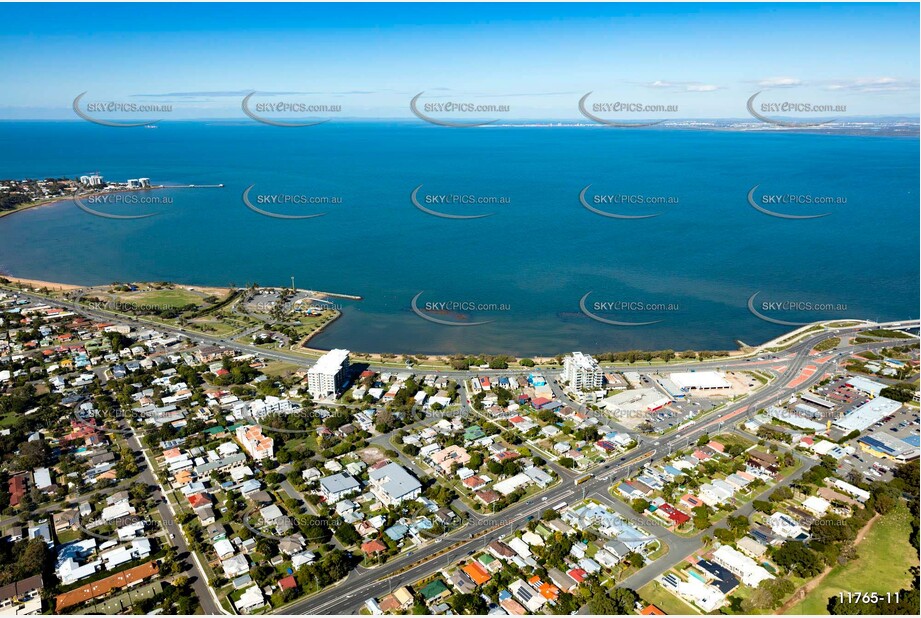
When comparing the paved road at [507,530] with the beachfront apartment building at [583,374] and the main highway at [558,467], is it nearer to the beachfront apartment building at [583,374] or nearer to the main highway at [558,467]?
the main highway at [558,467]

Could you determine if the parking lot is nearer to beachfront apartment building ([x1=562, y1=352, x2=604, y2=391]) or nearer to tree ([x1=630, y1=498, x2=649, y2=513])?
tree ([x1=630, y1=498, x2=649, y2=513])

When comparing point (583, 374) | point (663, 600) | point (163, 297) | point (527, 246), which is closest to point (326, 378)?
point (583, 374)

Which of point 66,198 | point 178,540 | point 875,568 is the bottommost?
point 178,540

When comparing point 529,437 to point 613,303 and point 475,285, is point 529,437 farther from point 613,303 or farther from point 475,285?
point 475,285

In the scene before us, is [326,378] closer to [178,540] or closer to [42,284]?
[178,540]

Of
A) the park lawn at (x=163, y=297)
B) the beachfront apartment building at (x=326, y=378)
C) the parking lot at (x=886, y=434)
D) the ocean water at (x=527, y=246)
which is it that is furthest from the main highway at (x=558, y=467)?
the parking lot at (x=886, y=434)

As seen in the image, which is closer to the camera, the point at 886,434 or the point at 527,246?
the point at 886,434
